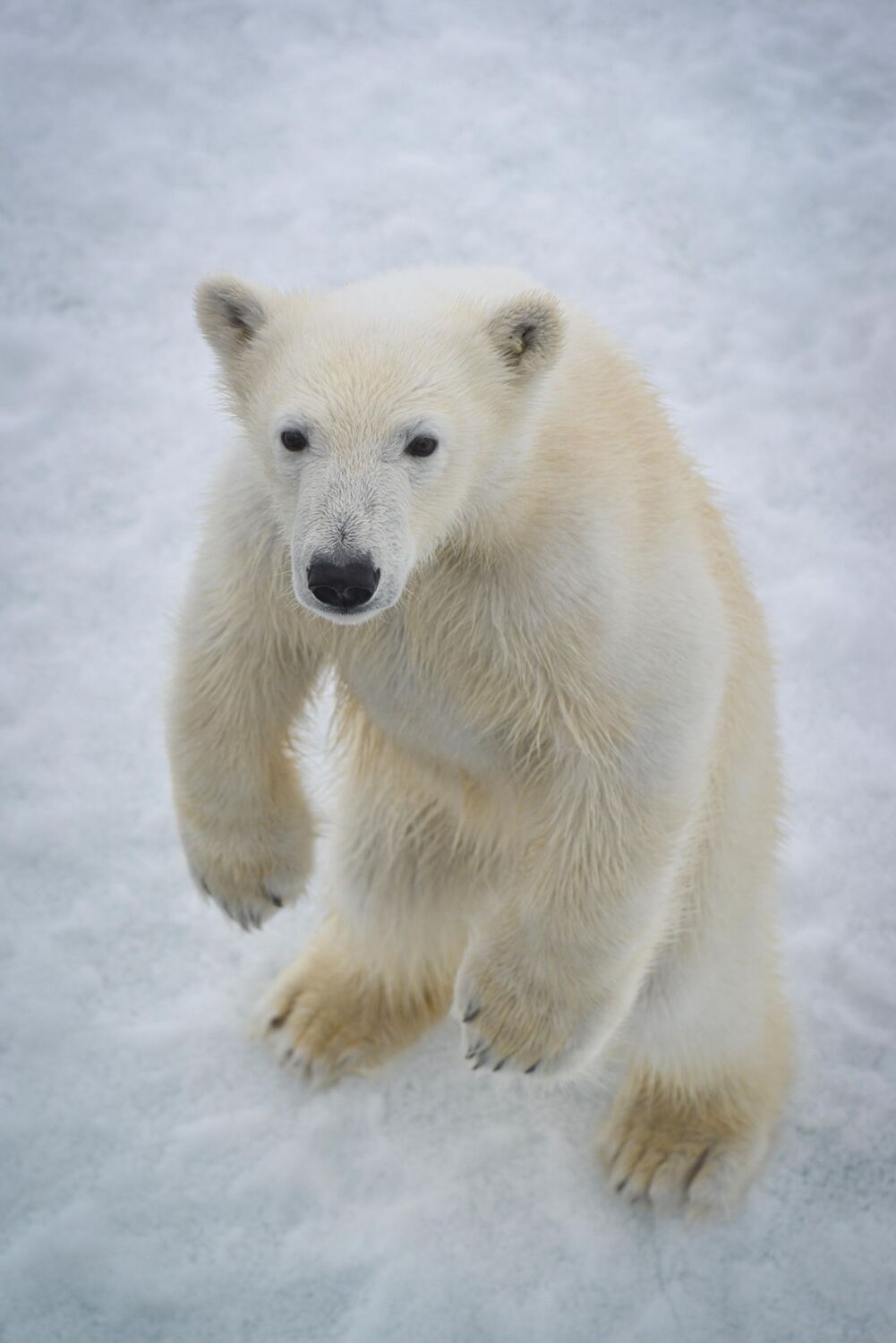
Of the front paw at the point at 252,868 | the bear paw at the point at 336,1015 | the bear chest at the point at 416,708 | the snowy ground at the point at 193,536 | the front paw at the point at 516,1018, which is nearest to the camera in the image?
the bear chest at the point at 416,708

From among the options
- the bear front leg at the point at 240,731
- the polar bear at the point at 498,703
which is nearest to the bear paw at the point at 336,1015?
the polar bear at the point at 498,703

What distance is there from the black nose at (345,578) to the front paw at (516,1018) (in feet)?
3.81

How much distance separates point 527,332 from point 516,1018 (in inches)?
59.3

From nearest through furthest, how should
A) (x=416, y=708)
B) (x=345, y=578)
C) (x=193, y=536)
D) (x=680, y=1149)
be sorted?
(x=345, y=578) → (x=416, y=708) → (x=680, y=1149) → (x=193, y=536)

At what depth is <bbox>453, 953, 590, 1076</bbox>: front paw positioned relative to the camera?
3049 mm

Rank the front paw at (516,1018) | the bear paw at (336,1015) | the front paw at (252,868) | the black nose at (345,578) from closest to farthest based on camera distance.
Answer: the black nose at (345,578)
the front paw at (516,1018)
the front paw at (252,868)
the bear paw at (336,1015)

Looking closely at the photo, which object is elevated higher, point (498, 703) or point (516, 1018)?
point (498, 703)

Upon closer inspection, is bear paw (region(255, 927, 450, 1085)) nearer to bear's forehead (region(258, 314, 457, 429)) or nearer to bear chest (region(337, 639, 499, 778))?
bear chest (region(337, 639, 499, 778))

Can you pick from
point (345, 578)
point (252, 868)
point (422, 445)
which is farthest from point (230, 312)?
point (252, 868)

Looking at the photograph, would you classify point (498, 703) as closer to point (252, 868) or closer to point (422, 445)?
point (422, 445)

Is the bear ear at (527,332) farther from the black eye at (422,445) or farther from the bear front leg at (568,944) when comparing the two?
the bear front leg at (568,944)

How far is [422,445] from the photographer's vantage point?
2271 mm

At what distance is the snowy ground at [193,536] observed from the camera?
3.40 meters

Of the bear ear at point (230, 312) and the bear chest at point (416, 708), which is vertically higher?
the bear ear at point (230, 312)
